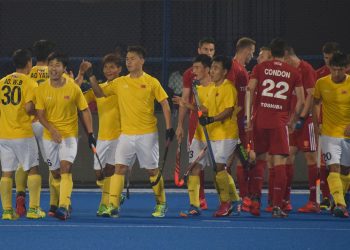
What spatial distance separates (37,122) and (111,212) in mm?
1474

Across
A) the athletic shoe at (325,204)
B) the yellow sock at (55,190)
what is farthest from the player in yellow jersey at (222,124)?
the yellow sock at (55,190)

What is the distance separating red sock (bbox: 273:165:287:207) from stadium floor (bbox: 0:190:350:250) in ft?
0.90

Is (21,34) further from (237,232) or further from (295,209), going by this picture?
(237,232)

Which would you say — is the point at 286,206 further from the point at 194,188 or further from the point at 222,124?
the point at 222,124

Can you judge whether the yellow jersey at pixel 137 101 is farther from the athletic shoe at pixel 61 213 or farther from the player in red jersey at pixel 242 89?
the athletic shoe at pixel 61 213

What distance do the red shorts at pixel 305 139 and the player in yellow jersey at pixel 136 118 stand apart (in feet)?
6.72

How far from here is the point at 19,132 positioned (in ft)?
46.0

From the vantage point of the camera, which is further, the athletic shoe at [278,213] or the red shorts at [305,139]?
the red shorts at [305,139]

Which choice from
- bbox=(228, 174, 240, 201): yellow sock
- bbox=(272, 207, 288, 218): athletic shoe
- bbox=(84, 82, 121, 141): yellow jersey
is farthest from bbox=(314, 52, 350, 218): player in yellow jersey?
bbox=(84, 82, 121, 141): yellow jersey

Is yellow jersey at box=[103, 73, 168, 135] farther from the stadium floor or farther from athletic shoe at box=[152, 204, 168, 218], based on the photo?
the stadium floor

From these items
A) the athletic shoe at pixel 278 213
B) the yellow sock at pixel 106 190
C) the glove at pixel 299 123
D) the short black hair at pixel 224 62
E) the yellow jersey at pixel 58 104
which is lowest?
the athletic shoe at pixel 278 213

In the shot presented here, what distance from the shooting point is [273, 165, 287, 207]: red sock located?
557 inches

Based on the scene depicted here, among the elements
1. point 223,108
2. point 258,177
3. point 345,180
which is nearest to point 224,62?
point 223,108

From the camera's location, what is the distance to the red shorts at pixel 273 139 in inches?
559
